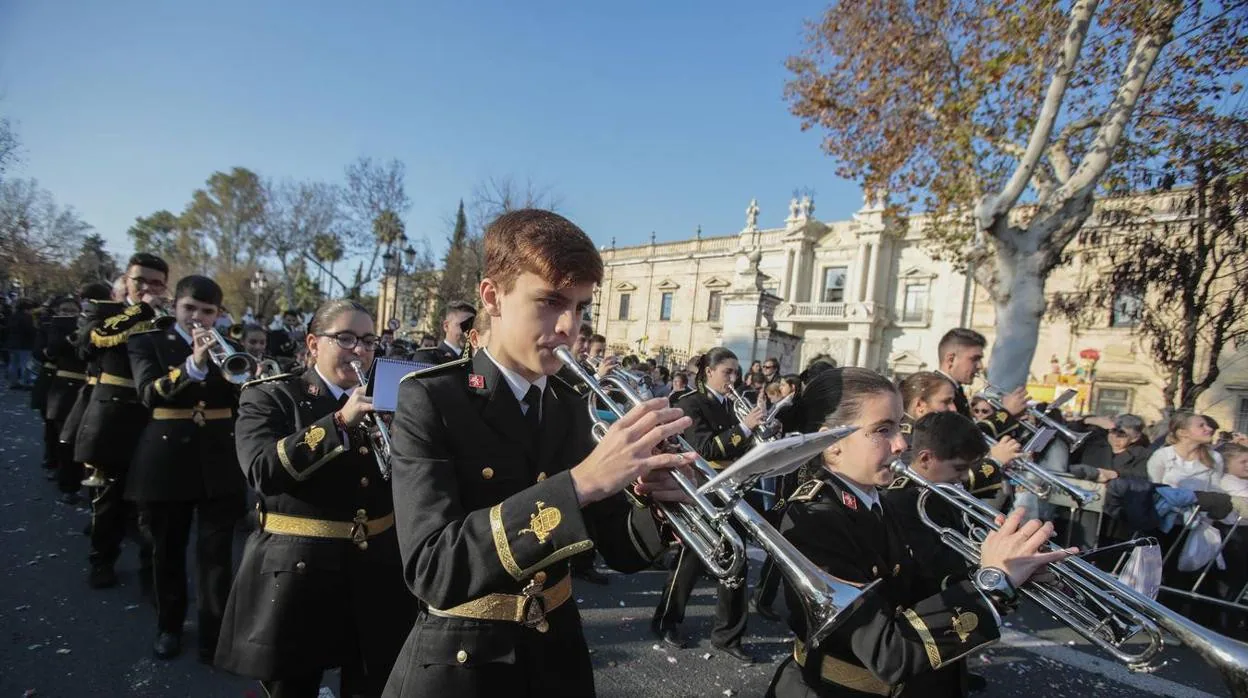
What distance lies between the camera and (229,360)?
3779 mm

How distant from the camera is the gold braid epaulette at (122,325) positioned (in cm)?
492

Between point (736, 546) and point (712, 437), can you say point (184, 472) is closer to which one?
point (736, 546)

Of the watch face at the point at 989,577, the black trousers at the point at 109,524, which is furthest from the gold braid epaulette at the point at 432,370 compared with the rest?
the black trousers at the point at 109,524

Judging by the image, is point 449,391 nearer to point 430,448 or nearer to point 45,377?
point 430,448

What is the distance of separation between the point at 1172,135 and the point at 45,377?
1886cm

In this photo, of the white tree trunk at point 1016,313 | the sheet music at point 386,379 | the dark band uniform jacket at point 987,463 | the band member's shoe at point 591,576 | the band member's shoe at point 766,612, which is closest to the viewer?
the sheet music at point 386,379

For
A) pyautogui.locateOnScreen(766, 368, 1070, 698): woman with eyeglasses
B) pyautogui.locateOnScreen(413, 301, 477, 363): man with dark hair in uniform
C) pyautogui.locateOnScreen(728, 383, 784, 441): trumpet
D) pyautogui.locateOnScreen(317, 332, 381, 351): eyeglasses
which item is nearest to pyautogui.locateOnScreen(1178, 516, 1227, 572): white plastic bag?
pyautogui.locateOnScreen(728, 383, 784, 441): trumpet

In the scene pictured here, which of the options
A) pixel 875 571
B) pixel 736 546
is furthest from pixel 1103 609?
pixel 736 546

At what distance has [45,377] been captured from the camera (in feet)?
29.9

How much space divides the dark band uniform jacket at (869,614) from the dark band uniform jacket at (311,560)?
70.6 inches

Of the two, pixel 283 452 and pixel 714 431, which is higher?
pixel 283 452

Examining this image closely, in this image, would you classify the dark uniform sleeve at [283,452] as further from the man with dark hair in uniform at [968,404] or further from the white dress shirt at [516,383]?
the man with dark hair in uniform at [968,404]

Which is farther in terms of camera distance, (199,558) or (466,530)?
(199,558)

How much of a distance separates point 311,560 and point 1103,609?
3.39 m
